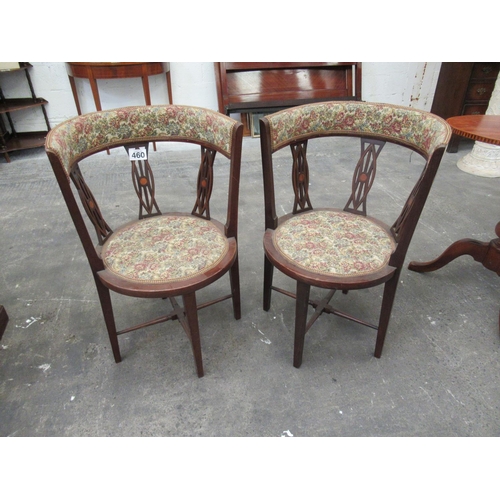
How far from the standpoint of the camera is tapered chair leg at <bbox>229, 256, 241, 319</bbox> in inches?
61.5

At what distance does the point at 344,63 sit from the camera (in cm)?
385

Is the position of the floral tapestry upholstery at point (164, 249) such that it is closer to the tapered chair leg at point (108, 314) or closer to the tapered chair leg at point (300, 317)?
the tapered chair leg at point (108, 314)

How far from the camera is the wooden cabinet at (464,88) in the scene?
341 centimetres

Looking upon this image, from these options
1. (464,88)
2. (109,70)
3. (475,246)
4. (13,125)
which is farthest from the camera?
(13,125)

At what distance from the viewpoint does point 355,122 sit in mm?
1510

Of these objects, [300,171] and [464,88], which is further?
[464,88]

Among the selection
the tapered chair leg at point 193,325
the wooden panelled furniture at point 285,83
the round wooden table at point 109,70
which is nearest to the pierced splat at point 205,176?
the tapered chair leg at point 193,325

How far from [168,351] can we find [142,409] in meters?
0.28

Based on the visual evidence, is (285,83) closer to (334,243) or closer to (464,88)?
(464,88)

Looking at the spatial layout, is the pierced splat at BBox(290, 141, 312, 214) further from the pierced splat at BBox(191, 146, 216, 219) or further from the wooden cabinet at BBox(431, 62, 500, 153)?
the wooden cabinet at BBox(431, 62, 500, 153)

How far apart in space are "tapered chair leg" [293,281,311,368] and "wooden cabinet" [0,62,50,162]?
3.37 m

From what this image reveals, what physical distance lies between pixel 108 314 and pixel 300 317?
2.40 feet

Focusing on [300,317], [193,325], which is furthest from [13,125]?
[300,317]
